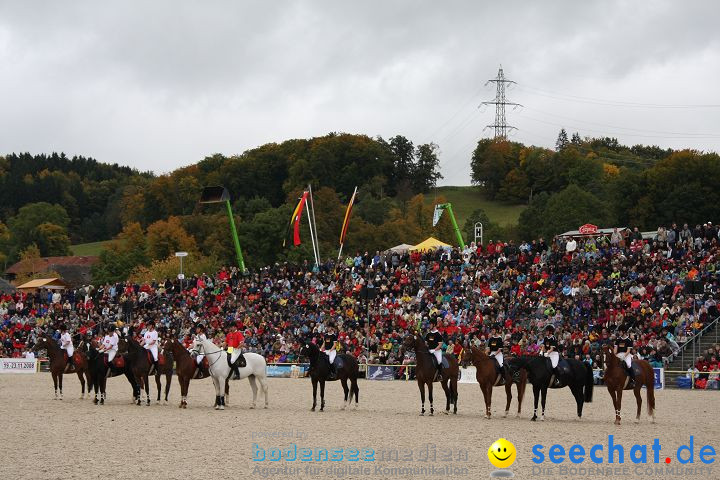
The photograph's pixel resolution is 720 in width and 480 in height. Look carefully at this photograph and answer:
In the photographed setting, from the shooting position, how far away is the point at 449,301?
41.6 m

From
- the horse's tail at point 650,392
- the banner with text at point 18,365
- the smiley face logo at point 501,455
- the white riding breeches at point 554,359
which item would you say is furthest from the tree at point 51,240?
the smiley face logo at point 501,455

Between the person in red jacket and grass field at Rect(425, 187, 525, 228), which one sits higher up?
grass field at Rect(425, 187, 525, 228)

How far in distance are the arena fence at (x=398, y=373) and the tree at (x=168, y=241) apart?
175 ft

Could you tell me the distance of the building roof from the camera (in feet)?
382

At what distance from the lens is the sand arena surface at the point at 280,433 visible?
1352 cm

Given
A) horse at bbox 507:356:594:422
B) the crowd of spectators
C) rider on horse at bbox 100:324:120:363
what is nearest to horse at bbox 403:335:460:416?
horse at bbox 507:356:594:422

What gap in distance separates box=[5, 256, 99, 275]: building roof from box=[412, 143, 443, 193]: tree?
42.6 m

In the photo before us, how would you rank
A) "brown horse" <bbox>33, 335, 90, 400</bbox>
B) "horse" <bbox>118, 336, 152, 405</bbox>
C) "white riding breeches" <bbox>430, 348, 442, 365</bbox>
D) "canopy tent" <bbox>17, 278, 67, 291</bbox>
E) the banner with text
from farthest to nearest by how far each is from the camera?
"canopy tent" <bbox>17, 278, 67, 291</bbox>, the banner with text, "brown horse" <bbox>33, 335, 90, 400</bbox>, "horse" <bbox>118, 336, 152, 405</bbox>, "white riding breeches" <bbox>430, 348, 442, 365</bbox>

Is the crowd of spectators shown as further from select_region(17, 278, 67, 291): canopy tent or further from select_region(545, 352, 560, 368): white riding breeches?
select_region(17, 278, 67, 291): canopy tent

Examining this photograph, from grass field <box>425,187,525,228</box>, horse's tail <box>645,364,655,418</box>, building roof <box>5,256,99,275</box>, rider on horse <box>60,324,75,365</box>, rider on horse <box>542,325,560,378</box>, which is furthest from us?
building roof <box>5,256,99,275</box>

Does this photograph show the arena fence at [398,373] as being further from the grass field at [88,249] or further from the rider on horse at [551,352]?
the grass field at [88,249]

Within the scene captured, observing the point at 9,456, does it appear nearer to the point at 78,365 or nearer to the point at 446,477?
the point at 446,477

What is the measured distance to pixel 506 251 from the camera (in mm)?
43500

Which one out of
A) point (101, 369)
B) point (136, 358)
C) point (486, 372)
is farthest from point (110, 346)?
point (486, 372)
